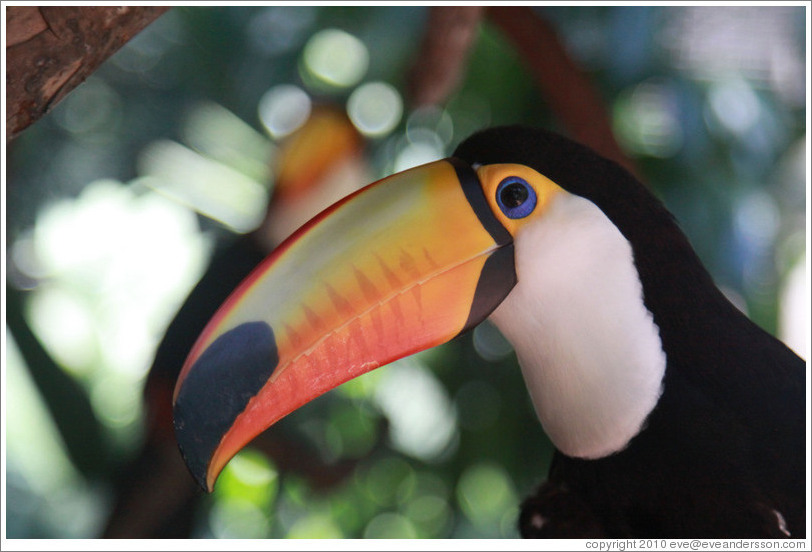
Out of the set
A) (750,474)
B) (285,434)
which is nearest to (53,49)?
(750,474)

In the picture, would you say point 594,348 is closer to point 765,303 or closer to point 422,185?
Result: point 422,185

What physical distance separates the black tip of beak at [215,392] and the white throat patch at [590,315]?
42 centimetres

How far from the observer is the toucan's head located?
1068 mm

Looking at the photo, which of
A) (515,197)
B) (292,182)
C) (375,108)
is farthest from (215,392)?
(375,108)

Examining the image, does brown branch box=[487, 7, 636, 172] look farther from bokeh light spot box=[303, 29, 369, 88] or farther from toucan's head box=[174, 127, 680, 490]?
toucan's head box=[174, 127, 680, 490]

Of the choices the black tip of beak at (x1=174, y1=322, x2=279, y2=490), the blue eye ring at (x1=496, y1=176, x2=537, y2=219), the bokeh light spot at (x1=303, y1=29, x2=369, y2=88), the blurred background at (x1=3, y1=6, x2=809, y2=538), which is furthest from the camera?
the bokeh light spot at (x1=303, y1=29, x2=369, y2=88)

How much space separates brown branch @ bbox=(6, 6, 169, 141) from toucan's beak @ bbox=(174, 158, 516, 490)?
0.40 meters

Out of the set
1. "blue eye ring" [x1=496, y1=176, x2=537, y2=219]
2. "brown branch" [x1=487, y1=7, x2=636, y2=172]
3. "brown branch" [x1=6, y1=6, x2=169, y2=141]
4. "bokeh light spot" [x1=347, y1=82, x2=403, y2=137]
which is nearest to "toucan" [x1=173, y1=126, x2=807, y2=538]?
"blue eye ring" [x1=496, y1=176, x2=537, y2=219]

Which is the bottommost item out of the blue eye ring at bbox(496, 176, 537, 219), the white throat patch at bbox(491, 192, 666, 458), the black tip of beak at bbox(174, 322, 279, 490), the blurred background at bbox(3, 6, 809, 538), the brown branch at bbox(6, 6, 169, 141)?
the blurred background at bbox(3, 6, 809, 538)

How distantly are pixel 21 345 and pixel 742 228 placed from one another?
2.47 metres

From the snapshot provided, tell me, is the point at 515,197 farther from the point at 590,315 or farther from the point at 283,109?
the point at 283,109

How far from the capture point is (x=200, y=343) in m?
1.07

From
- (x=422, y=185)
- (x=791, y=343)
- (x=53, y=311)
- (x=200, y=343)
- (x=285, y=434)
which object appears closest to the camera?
(x=200, y=343)

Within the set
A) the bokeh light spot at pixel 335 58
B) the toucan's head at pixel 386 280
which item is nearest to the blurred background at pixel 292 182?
the bokeh light spot at pixel 335 58
